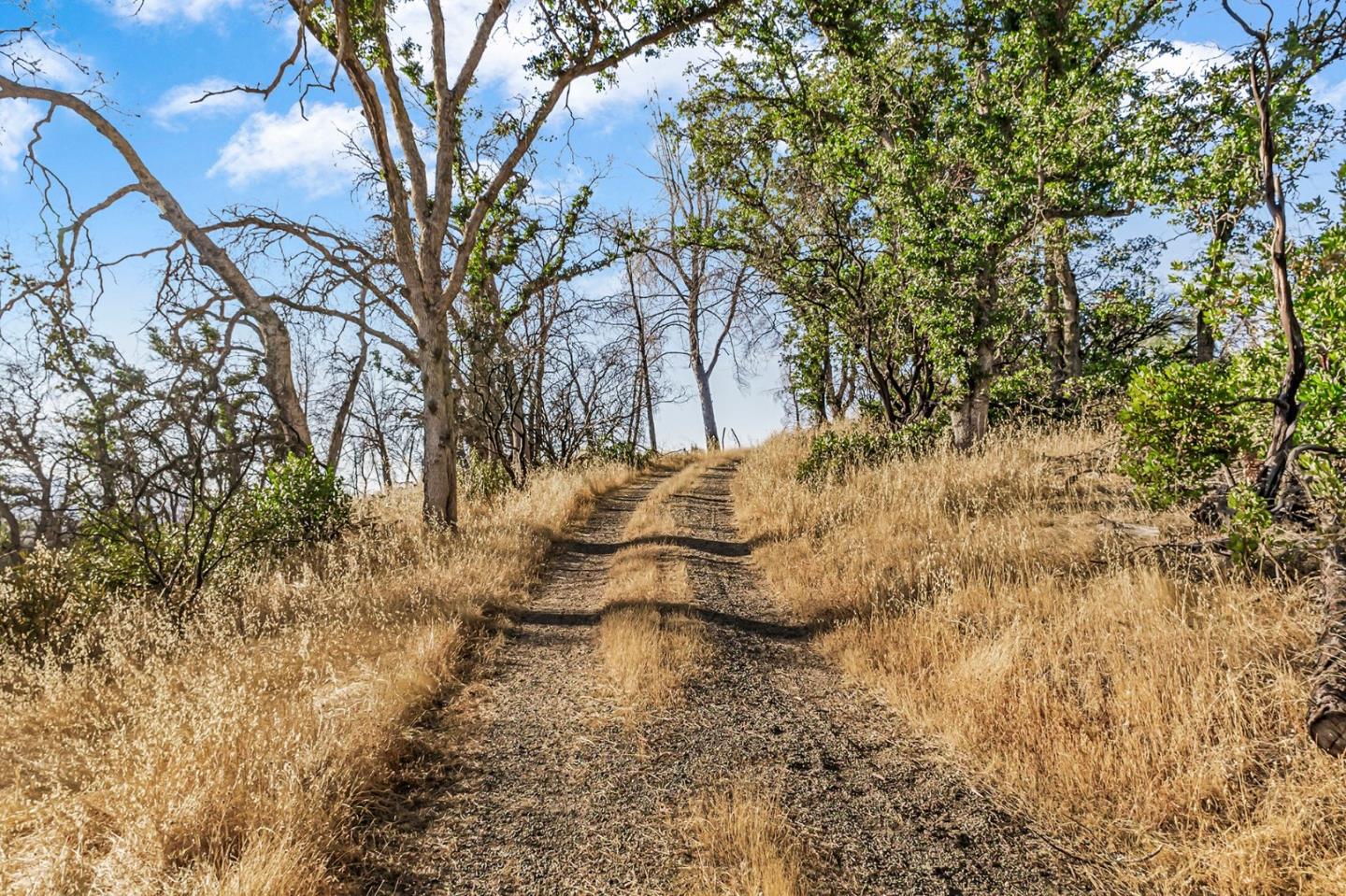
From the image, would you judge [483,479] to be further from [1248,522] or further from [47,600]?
[1248,522]

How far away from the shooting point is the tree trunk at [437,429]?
27.9ft

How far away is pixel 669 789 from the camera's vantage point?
2.97 metres

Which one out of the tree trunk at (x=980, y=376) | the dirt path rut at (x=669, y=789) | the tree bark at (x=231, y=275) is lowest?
the dirt path rut at (x=669, y=789)

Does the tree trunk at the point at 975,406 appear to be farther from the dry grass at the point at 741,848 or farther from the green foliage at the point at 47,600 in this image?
Result: the green foliage at the point at 47,600

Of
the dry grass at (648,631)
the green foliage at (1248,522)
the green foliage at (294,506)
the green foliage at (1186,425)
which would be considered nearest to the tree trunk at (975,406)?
the green foliage at (1186,425)

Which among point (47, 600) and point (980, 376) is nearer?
point (47, 600)

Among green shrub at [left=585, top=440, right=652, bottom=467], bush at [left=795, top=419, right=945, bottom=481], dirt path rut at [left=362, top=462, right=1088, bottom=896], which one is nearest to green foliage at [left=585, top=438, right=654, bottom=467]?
green shrub at [left=585, top=440, right=652, bottom=467]

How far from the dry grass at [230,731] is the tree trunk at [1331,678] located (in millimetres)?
4143

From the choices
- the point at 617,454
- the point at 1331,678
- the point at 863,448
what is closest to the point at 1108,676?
the point at 1331,678

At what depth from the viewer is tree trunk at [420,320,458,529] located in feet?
27.9

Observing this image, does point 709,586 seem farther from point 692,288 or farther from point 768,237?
point 692,288

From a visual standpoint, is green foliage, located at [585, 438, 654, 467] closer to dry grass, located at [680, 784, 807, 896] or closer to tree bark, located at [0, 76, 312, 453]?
tree bark, located at [0, 76, 312, 453]

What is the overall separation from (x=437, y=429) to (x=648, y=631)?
5429 mm

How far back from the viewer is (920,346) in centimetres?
1067
